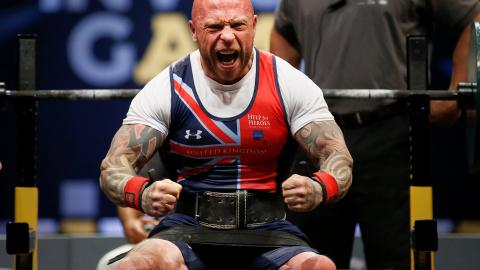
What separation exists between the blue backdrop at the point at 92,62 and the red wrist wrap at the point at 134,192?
73.4 inches

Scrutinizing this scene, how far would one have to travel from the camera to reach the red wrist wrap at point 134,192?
1.99 metres

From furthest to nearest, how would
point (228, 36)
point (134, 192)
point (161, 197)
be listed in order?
1. point (228, 36)
2. point (134, 192)
3. point (161, 197)

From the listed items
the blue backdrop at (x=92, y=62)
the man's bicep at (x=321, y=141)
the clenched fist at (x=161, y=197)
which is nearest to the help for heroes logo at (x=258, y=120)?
the man's bicep at (x=321, y=141)

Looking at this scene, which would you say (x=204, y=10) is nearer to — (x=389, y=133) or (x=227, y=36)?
(x=227, y=36)

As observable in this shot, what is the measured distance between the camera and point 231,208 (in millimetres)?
2141

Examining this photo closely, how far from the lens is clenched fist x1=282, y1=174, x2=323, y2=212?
1.91m

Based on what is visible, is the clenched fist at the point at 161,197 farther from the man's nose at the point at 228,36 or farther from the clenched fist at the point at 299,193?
the man's nose at the point at 228,36

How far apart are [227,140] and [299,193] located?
363mm

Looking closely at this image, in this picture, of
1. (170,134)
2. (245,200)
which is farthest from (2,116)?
(245,200)

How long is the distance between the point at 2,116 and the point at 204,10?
2138mm

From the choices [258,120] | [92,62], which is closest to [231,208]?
[258,120]

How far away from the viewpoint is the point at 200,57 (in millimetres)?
2297

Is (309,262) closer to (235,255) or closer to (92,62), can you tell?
(235,255)

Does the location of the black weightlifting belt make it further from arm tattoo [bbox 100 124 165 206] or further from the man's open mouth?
the man's open mouth
